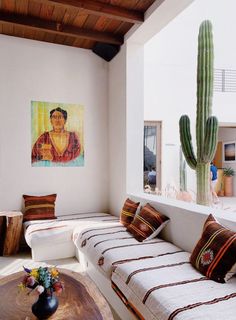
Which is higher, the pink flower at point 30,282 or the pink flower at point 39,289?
the pink flower at point 30,282

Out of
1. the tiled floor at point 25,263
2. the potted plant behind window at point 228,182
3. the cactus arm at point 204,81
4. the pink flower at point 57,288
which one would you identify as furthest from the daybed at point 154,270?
the potted plant behind window at point 228,182

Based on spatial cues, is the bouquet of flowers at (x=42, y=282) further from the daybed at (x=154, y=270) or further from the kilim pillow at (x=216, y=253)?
the kilim pillow at (x=216, y=253)

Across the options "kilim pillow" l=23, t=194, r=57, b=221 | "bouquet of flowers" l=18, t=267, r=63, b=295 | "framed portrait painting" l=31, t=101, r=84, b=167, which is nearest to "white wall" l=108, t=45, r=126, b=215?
"framed portrait painting" l=31, t=101, r=84, b=167

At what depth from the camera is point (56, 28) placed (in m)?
3.54

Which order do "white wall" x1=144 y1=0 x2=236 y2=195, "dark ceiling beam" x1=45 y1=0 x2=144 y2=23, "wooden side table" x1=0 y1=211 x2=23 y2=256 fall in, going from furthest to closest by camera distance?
"white wall" x1=144 y1=0 x2=236 y2=195
"wooden side table" x1=0 y1=211 x2=23 y2=256
"dark ceiling beam" x1=45 y1=0 x2=144 y2=23

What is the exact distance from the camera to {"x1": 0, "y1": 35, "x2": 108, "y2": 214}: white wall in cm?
381

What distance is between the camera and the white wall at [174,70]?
19.8 feet

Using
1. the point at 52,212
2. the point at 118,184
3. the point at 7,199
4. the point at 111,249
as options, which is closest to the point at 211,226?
the point at 111,249

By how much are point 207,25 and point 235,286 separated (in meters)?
3.12

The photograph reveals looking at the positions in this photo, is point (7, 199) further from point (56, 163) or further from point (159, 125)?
point (159, 125)

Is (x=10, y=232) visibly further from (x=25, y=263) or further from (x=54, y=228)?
(x=54, y=228)

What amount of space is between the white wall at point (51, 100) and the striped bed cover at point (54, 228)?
0.49m

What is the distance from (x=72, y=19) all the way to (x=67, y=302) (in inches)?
128

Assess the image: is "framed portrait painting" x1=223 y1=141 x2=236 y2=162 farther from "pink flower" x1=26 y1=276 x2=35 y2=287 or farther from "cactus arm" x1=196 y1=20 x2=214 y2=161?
"pink flower" x1=26 y1=276 x2=35 y2=287
